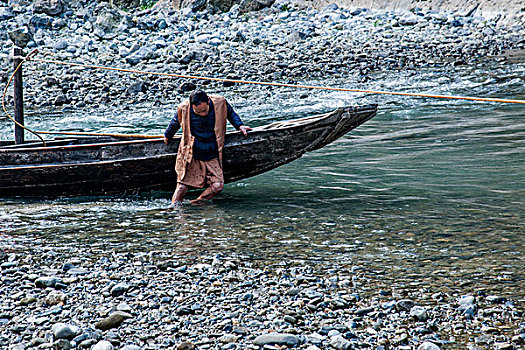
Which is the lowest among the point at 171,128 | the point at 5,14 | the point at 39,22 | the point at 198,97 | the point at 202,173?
the point at 202,173

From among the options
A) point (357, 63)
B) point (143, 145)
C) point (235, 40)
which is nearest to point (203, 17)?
point (235, 40)

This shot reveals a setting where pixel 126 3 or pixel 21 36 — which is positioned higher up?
pixel 126 3

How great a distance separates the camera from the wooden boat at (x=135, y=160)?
784 centimetres

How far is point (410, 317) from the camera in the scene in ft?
14.2

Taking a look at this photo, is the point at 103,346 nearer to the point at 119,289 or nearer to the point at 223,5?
the point at 119,289

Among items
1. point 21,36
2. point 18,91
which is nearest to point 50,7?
point 21,36

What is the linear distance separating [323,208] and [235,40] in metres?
16.2

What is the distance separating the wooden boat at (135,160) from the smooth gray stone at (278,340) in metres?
4.02

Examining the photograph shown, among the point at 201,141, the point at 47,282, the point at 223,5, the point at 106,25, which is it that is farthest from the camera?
the point at 223,5

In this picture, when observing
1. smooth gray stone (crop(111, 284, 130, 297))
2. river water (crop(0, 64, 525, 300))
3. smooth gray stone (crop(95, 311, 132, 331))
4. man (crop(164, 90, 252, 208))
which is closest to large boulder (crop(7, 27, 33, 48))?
river water (crop(0, 64, 525, 300))

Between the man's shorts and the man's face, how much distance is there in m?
0.70

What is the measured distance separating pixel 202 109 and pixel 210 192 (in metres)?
1.20

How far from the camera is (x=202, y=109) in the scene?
7504 millimetres

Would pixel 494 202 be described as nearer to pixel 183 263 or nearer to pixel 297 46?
pixel 183 263
